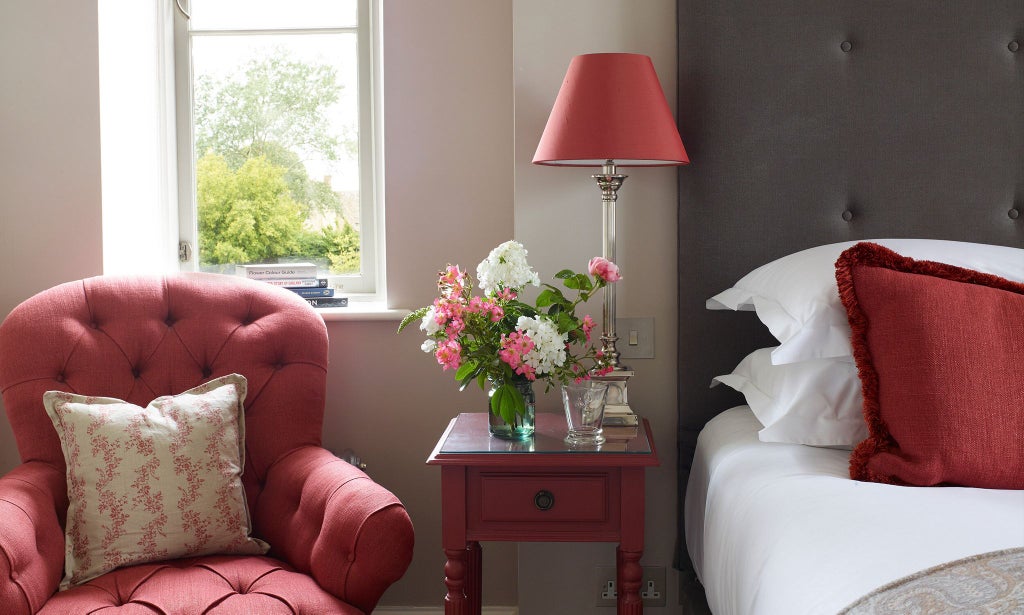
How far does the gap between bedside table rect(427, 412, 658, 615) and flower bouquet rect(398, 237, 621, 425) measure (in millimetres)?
112

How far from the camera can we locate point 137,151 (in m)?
2.21

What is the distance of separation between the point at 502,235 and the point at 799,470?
113 cm

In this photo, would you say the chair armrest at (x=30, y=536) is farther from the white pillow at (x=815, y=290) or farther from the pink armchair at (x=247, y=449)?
the white pillow at (x=815, y=290)

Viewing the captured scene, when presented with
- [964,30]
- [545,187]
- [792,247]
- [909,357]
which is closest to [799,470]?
[909,357]

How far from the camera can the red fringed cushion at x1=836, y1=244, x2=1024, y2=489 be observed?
4.04 feet

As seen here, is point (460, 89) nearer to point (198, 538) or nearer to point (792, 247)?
point (792, 247)

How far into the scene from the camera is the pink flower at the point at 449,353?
5.28 ft

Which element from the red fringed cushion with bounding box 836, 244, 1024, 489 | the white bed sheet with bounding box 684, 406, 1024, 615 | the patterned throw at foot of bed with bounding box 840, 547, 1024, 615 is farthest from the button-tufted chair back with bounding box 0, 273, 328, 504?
the patterned throw at foot of bed with bounding box 840, 547, 1024, 615

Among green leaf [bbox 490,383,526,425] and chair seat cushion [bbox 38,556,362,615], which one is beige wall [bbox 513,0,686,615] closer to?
green leaf [bbox 490,383,526,425]

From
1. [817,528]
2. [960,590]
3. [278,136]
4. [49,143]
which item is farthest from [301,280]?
[960,590]

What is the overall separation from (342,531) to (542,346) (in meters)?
0.50

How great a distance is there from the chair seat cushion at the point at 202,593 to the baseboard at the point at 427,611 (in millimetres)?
761

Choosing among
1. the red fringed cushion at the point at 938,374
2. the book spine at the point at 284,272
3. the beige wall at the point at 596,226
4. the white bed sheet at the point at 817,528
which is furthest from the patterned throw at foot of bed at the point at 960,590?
the book spine at the point at 284,272

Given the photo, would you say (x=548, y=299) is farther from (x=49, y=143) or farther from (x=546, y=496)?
(x=49, y=143)
